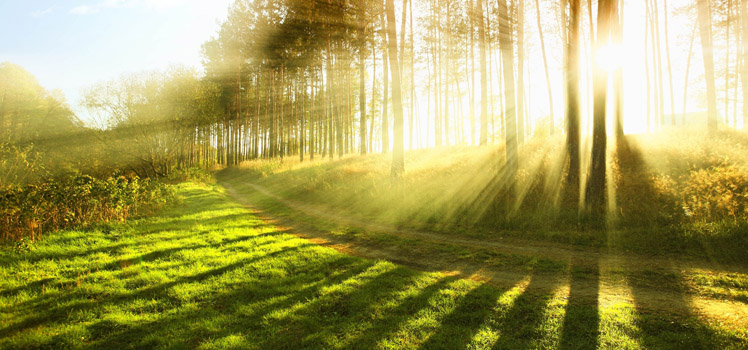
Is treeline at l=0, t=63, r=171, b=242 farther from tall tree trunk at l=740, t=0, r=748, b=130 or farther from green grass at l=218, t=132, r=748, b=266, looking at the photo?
tall tree trunk at l=740, t=0, r=748, b=130

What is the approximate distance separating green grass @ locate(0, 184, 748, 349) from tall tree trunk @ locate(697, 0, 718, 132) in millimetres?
18330

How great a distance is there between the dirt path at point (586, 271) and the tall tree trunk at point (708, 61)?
15.3m

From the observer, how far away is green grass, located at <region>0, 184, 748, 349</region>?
3.66 metres

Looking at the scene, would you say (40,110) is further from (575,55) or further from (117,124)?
(575,55)

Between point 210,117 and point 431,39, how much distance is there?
81.3 ft

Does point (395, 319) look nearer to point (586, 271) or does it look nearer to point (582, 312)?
point (582, 312)

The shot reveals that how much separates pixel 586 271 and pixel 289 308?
5.53 meters

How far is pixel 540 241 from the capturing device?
26.2ft

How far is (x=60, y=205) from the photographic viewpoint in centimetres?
877

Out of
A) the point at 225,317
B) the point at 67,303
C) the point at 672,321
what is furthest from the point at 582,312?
the point at 67,303

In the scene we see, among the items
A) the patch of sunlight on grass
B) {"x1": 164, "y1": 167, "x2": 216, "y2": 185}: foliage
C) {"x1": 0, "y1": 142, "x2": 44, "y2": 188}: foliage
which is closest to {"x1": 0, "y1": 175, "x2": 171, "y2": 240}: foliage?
{"x1": 0, "y1": 142, "x2": 44, "y2": 188}: foliage

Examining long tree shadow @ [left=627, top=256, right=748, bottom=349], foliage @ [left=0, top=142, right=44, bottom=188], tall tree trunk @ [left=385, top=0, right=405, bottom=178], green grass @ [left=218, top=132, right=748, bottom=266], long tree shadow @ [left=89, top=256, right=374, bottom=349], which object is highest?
tall tree trunk @ [left=385, top=0, right=405, bottom=178]

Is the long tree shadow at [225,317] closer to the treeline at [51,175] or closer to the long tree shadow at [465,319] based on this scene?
the long tree shadow at [465,319]

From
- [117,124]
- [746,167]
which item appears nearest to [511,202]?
[746,167]
